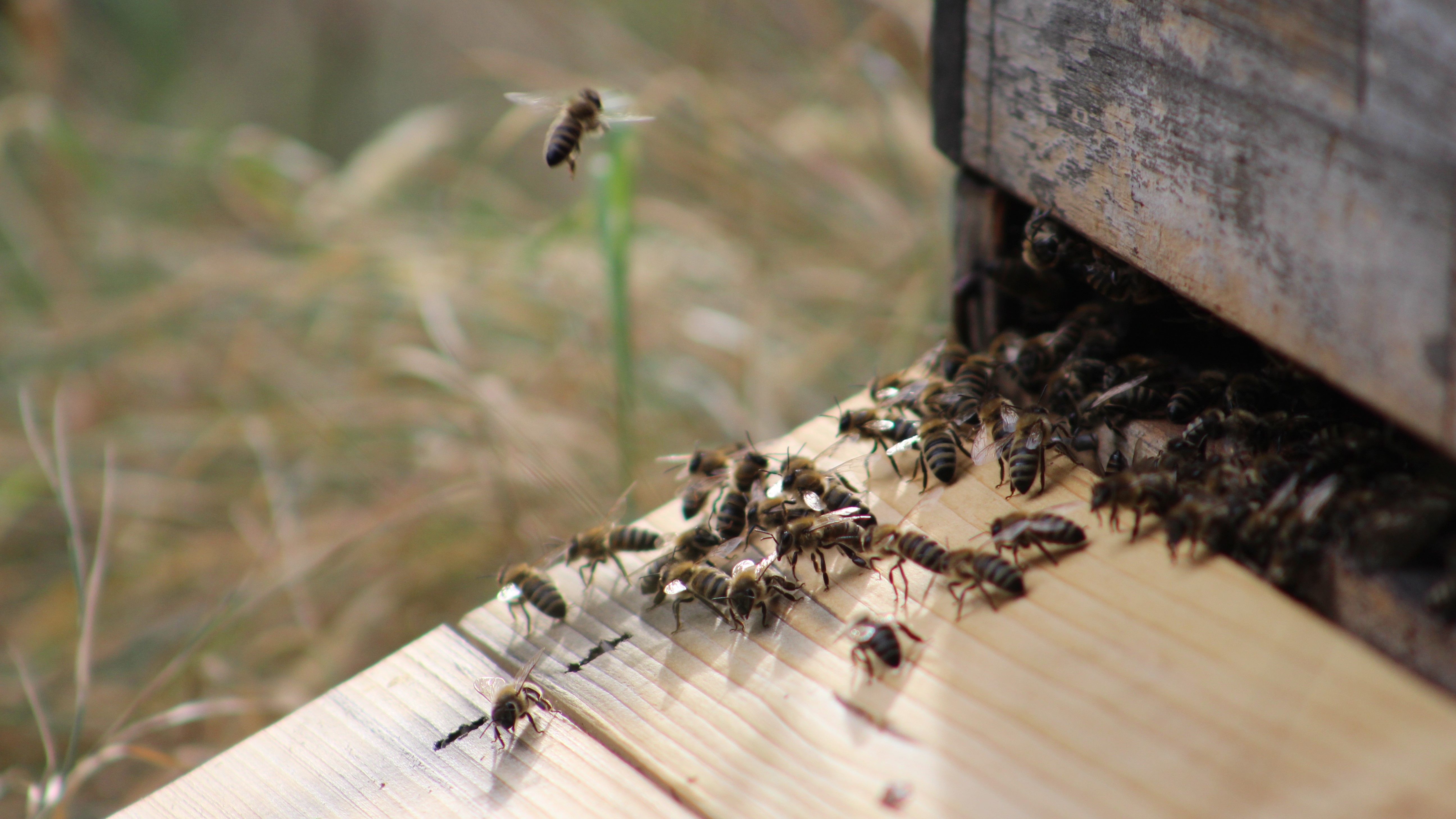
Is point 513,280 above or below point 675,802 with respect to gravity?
below

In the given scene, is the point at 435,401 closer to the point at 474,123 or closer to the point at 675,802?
the point at 474,123

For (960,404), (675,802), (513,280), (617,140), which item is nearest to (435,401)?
(513,280)

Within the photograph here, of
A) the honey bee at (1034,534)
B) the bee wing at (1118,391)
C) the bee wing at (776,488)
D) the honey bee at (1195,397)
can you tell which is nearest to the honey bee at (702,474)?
the bee wing at (776,488)

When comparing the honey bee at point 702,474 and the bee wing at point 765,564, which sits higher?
the bee wing at point 765,564

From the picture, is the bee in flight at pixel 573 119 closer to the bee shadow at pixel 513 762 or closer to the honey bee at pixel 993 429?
the honey bee at pixel 993 429

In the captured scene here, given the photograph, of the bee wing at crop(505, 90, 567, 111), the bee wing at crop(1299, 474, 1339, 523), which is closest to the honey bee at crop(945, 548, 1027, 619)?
the bee wing at crop(1299, 474, 1339, 523)

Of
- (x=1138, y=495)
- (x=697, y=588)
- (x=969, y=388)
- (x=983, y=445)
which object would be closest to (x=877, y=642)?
(x=697, y=588)

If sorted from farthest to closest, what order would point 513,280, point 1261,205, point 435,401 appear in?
point 513,280 → point 435,401 → point 1261,205

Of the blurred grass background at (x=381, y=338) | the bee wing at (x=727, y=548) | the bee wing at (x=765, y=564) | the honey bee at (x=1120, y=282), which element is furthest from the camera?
the blurred grass background at (x=381, y=338)
